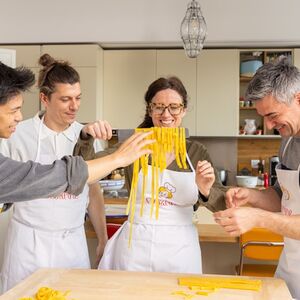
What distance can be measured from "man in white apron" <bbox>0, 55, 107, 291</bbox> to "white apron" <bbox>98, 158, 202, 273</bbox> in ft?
0.70

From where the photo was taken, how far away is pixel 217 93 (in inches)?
201

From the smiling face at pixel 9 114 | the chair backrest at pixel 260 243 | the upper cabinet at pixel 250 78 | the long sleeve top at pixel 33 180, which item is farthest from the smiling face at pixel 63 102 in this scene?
the upper cabinet at pixel 250 78

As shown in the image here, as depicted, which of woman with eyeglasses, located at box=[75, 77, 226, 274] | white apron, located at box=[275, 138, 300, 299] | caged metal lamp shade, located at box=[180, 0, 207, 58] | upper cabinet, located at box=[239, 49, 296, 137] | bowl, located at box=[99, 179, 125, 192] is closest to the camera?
white apron, located at box=[275, 138, 300, 299]

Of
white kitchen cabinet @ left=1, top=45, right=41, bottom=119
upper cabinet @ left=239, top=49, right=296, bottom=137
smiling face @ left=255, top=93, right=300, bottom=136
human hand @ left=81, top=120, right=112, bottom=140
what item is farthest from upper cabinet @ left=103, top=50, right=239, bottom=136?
smiling face @ left=255, top=93, right=300, bottom=136

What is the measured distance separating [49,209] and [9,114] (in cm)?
72

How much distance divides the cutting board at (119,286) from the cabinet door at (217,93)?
11.3 feet

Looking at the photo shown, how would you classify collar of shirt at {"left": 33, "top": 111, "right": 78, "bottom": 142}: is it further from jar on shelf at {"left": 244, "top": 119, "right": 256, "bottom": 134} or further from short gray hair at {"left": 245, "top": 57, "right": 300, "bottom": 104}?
jar on shelf at {"left": 244, "top": 119, "right": 256, "bottom": 134}

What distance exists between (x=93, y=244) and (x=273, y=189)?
51.7 inches

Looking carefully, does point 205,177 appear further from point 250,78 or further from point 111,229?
point 250,78

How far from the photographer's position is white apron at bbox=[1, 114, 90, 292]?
214 cm

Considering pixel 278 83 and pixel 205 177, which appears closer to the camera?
pixel 278 83

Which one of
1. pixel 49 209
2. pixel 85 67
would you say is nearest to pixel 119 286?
pixel 49 209

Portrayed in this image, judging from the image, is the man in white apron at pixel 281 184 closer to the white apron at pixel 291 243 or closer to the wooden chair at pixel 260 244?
the white apron at pixel 291 243

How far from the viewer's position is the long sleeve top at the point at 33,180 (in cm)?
137
